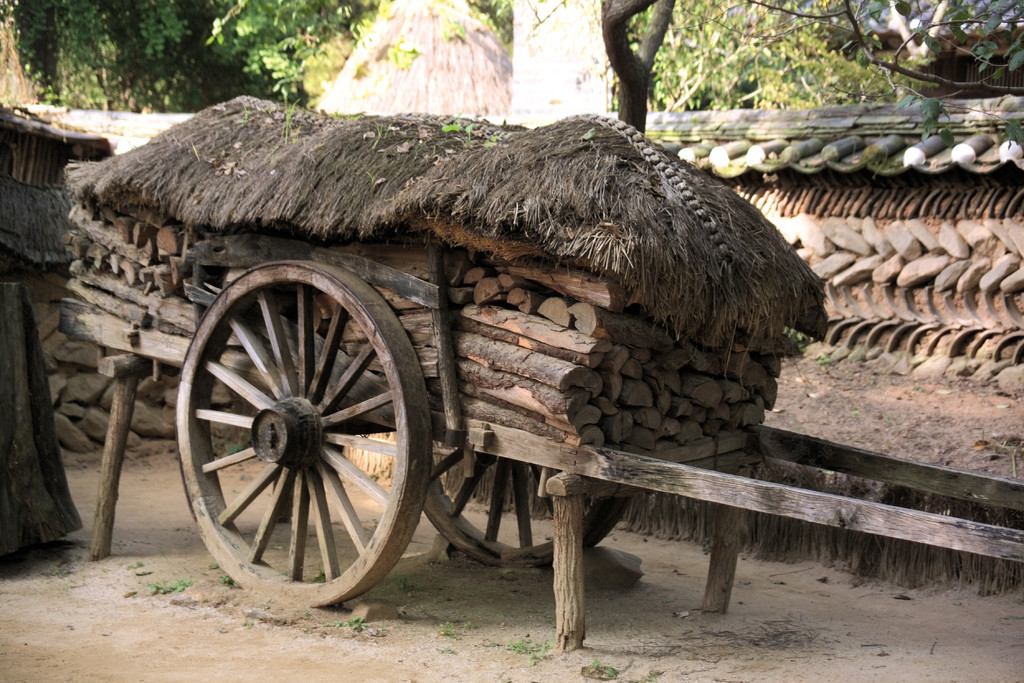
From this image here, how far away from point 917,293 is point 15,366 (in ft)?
18.6

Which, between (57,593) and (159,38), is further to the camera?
(159,38)

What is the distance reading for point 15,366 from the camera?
5.19 meters

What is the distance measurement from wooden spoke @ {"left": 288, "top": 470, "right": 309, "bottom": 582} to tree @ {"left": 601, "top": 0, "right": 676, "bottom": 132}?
8.94 ft

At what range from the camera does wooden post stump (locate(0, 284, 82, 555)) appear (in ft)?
16.6

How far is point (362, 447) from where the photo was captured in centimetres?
430

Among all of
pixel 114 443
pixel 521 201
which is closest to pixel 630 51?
pixel 521 201

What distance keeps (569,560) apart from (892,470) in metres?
1.34

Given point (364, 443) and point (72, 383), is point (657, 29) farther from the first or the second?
point (72, 383)

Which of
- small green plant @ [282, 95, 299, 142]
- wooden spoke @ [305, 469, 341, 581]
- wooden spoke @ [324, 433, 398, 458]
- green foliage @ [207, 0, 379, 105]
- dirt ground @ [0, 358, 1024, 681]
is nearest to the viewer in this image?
dirt ground @ [0, 358, 1024, 681]

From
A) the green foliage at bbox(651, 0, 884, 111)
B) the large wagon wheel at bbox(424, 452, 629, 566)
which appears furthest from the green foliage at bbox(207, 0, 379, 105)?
the large wagon wheel at bbox(424, 452, 629, 566)

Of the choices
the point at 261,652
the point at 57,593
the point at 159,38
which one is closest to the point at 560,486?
the point at 261,652

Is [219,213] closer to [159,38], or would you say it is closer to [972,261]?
[972,261]

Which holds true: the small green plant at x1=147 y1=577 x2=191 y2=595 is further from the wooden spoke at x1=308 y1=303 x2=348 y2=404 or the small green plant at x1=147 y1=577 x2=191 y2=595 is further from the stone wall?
the stone wall

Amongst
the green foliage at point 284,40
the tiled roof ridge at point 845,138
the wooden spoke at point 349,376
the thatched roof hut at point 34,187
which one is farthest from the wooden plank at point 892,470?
the green foliage at point 284,40
